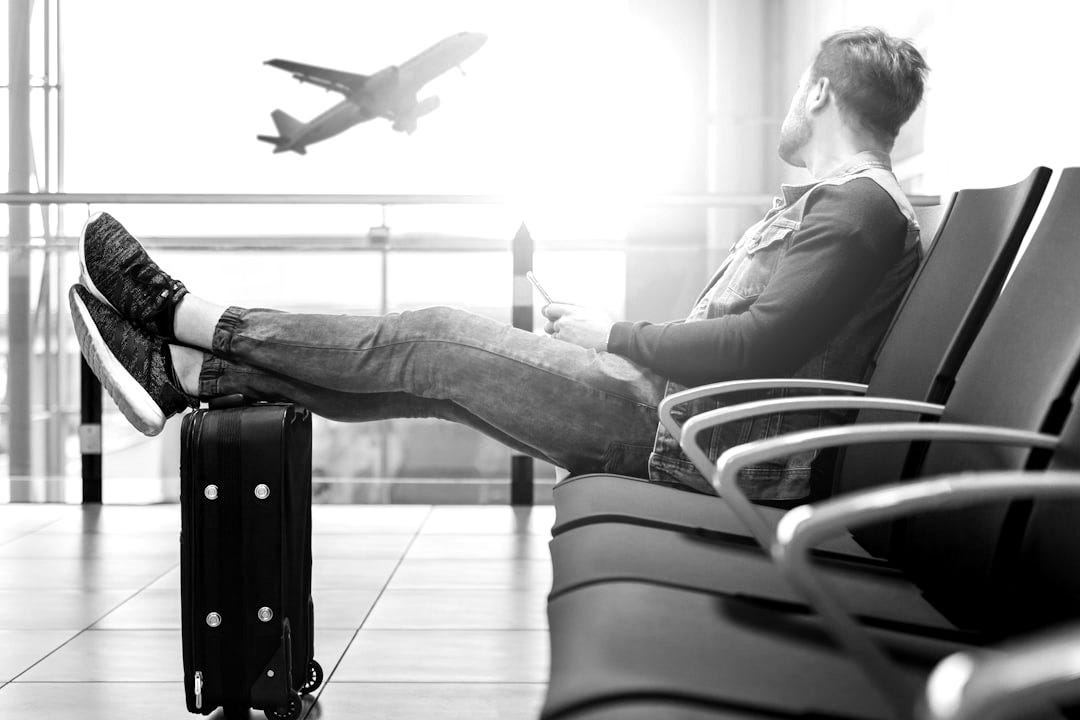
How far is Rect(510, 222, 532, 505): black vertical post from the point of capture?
11.5 ft

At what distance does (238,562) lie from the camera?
5.10ft

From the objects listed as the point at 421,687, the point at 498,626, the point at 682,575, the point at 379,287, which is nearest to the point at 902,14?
the point at 379,287

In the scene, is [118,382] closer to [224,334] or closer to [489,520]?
[224,334]

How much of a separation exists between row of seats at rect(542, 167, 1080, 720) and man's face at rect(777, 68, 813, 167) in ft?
1.32

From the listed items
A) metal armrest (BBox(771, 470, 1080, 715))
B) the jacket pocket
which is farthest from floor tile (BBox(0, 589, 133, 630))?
metal armrest (BBox(771, 470, 1080, 715))

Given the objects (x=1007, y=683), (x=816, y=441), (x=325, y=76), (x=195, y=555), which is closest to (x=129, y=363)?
(x=195, y=555)

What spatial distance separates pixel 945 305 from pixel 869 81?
1.77 ft

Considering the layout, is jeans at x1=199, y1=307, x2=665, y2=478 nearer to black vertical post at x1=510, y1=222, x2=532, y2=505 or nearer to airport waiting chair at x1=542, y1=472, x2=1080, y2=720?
airport waiting chair at x1=542, y1=472, x2=1080, y2=720

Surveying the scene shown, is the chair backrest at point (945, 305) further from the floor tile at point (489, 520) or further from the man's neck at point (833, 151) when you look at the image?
the floor tile at point (489, 520)

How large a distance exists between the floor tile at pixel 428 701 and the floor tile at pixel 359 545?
1.04 m

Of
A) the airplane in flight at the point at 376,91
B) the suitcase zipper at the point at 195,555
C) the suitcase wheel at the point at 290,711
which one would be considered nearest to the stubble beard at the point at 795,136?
the suitcase zipper at the point at 195,555

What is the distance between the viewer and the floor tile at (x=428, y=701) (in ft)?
5.21

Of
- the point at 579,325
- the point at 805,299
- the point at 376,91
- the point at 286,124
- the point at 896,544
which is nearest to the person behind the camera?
the point at 896,544

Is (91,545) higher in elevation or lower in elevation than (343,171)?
lower
